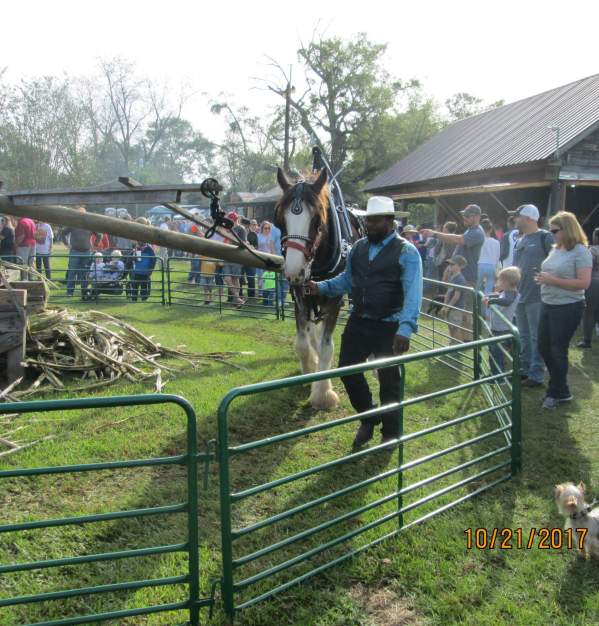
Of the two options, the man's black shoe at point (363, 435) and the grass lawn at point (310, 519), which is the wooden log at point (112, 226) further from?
the man's black shoe at point (363, 435)

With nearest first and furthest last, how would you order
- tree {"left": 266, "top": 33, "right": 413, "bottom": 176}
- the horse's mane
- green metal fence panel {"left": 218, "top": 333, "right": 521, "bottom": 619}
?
green metal fence panel {"left": 218, "top": 333, "right": 521, "bottom": 619} → the horse's mane → tree {"left": 266, "top": 33, "right": 413, "bottom": 176}

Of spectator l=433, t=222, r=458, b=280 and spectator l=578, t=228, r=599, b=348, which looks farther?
spectator l=433, t=222, r=458, b=280

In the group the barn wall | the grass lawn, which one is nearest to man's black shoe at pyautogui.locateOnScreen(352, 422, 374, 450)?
the grass lawn

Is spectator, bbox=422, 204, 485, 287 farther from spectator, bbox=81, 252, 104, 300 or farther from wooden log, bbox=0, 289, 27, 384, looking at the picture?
spectator, bbox=81, 252, 104, 300

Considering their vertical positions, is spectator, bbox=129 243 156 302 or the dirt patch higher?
spectator, bbox=129 243 156 302

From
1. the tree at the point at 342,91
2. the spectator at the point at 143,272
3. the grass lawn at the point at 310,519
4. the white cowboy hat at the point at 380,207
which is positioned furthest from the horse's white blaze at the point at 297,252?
the tree at the point at 342,91

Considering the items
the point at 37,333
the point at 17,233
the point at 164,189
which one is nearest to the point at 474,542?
the point at 164,189

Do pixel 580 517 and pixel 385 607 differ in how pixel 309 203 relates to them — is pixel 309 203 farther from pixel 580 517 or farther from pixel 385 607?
pixel 385 607

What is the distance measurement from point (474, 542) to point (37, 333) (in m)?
5.46

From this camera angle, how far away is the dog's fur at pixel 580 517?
3.15 m

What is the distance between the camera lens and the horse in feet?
15.7

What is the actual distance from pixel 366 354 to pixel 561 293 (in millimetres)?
2311
